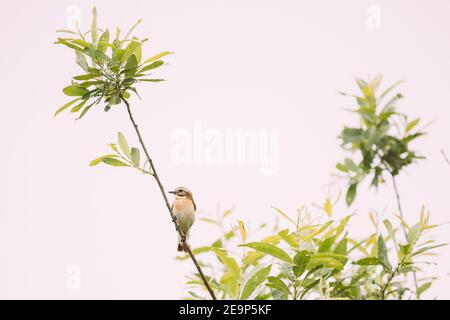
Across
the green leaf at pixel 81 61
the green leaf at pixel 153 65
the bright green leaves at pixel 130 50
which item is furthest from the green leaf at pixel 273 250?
the green leaf at pixel 81 61

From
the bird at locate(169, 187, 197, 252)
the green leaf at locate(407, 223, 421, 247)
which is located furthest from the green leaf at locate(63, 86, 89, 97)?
the bird at locate(169, 187, 197, 252)

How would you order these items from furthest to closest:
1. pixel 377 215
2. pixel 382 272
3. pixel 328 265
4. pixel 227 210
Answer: pixel 227 210
pixel 377 215
pixel 382 272
pixel 328 265

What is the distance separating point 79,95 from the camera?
354 cm

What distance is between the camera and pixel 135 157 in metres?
3.37

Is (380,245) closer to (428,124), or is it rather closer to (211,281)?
(428,124)

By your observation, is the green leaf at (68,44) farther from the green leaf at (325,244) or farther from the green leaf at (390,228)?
the green leaf at (390,228)

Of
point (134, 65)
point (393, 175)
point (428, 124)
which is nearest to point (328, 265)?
point (393, 175)

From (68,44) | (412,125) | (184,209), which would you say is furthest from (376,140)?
(184,209)

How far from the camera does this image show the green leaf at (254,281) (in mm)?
3010

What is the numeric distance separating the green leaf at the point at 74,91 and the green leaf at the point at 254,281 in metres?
1.44

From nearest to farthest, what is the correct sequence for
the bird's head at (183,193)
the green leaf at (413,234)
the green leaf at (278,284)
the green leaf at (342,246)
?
the green leaf at (278,284) < the green leaf at (413,234) < the green leaf at (342,246) < the bird's head at (183,193)

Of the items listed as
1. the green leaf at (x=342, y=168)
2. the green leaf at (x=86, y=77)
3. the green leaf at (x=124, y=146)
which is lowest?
the green leaf at (x=342, y=168)
